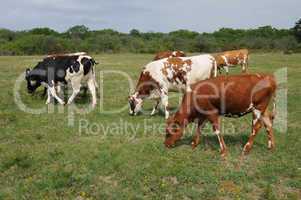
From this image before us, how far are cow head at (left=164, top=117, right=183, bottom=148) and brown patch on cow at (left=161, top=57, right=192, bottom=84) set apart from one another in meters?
3.38

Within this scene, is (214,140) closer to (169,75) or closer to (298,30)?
(169,75)

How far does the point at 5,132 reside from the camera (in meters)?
11.9

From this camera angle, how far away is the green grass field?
25.2 ft

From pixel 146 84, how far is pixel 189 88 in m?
2.35

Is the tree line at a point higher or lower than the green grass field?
higher

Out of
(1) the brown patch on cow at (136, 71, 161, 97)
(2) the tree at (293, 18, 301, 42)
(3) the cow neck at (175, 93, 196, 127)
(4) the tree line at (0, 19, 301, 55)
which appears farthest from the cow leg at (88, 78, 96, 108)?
(2) the tree at (293, 18, 301, 42)

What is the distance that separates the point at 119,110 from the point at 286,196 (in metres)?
8.66

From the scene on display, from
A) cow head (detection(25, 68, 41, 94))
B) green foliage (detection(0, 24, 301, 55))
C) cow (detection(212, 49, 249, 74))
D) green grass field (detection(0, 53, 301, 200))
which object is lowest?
green grass field (detection(0, 53, 301, 200))

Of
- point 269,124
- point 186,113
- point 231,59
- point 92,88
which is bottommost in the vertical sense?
point 269,124

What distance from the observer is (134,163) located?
29.5 ft

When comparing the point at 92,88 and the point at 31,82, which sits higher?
the point at 31,82

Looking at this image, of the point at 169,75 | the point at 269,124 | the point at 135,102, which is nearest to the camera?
the point at 269,124

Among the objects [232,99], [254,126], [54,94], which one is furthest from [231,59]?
[232,99]

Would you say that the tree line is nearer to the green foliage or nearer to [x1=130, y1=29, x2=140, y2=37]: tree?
the green foliage
